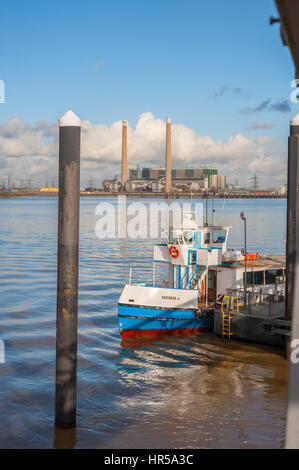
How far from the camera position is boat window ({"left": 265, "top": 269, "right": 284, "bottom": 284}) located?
73.4ft

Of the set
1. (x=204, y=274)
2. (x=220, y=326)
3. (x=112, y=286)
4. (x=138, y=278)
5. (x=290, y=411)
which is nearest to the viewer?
(x=290, y=411)

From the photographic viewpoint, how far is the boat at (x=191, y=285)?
20.1 m

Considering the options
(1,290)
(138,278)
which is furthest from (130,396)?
Result: (138,278)

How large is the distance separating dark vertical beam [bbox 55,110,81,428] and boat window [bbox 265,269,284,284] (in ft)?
46.7

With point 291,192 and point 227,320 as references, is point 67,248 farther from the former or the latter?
point 227,320

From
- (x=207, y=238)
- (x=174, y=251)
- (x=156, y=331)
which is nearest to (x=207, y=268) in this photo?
(x=174, y=251)

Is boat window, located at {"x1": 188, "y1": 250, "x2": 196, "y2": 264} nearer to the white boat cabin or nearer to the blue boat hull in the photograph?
the white boat cabin

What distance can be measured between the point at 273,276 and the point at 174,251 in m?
4.70

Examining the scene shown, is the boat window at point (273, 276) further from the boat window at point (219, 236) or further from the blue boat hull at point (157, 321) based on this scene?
the blue boat hull at point (157, 321)

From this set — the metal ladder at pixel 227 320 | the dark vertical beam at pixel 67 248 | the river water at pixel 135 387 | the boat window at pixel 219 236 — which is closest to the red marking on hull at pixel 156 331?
the river water at pixel 135 387

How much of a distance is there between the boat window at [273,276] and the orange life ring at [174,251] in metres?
4.15

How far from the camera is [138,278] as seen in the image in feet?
112

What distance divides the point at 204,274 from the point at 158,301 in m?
2.94
